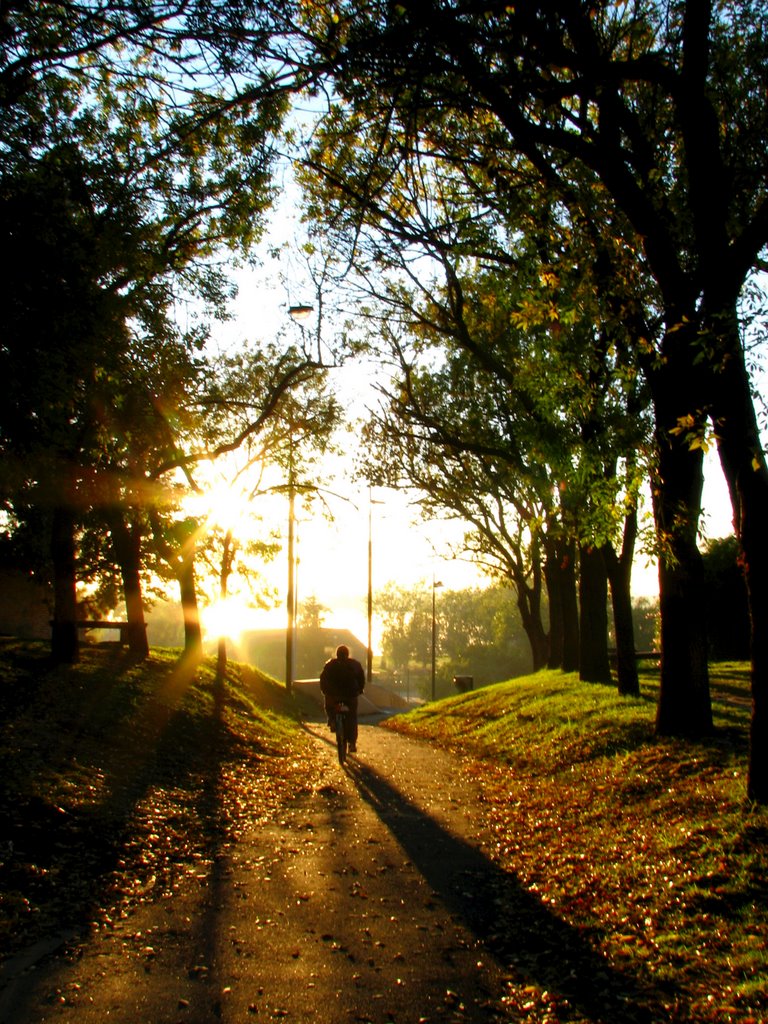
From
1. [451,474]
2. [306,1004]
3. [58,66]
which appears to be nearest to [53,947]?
[306,1004]

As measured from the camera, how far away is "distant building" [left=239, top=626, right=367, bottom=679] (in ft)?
358

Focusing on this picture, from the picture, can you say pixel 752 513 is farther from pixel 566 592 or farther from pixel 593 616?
pixel 566 592

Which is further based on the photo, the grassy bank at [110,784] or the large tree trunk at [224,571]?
the large tree trunk at [224,571]

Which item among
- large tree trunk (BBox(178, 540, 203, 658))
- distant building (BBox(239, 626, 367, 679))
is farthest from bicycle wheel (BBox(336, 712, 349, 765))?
distant building (BBox(239, 626, 367, 679))

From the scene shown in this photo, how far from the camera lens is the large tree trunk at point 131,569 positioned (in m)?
21.6

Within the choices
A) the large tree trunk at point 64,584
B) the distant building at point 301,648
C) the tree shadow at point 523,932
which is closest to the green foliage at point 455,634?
the distant building at point 301,648

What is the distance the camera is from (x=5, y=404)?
880cm

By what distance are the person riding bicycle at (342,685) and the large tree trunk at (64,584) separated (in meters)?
6.33

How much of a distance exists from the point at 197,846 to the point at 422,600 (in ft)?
428

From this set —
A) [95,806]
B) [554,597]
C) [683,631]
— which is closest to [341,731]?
[683,631]

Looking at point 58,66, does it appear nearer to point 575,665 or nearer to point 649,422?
point 649,422

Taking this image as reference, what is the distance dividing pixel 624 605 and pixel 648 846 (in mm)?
10325

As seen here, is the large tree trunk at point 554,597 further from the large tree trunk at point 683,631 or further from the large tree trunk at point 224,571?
the large tree trunk at point 683,631

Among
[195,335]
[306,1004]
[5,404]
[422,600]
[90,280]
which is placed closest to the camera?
[306,1004]
